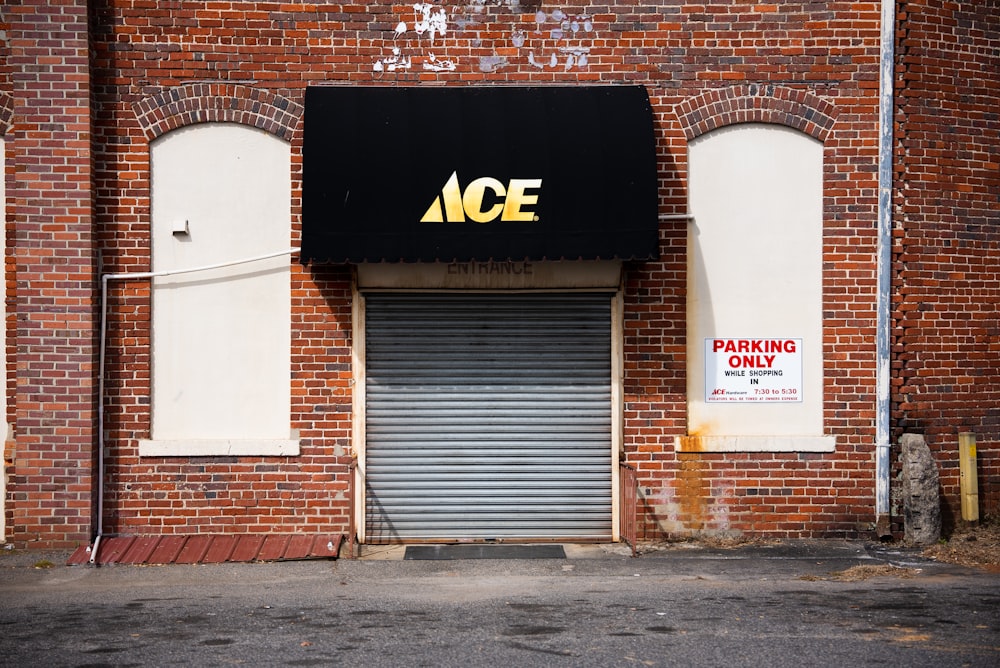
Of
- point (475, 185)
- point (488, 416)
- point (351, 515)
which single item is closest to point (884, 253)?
point (475, 185)

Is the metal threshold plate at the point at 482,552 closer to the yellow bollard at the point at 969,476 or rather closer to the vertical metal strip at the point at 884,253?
the vertical metal strip at the point at 884,253

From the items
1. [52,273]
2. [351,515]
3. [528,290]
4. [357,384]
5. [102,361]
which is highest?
[52,273]

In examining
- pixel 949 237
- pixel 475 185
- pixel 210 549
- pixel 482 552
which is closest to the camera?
pixel 475 185

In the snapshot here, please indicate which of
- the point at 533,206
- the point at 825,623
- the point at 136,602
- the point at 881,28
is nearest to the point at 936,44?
the point at 881,28

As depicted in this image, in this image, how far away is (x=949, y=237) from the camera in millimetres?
10875

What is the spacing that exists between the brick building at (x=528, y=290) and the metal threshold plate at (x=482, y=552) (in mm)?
239

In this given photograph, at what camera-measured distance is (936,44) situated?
10.8 meters

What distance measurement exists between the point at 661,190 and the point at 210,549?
5.93m

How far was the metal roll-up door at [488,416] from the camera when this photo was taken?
424 inches

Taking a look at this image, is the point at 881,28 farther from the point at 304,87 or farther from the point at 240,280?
the point at 240,280

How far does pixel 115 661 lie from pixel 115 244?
5014mm

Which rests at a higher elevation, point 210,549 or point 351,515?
point 351,515

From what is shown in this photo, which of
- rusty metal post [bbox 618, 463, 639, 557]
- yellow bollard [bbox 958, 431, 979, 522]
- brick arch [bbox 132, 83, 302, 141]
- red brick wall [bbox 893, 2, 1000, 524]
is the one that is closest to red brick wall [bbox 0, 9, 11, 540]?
brick arch [bbox 132, 83, 302, 141]

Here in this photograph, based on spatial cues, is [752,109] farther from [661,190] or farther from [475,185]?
[475,185]
